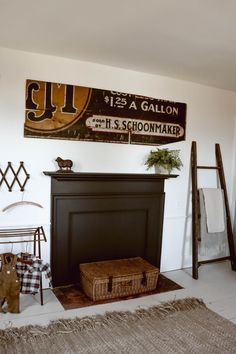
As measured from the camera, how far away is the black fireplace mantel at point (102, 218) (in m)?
3.22

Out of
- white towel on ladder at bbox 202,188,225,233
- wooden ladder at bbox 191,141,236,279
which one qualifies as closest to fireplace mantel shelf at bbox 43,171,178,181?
wooden ladder at bbox 191,141,236,279

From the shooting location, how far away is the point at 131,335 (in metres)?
2.44

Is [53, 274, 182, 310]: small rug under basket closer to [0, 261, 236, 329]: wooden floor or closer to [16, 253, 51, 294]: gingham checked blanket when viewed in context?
[0, 261, 236, 329]: wooden floor

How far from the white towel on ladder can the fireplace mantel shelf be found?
0.57 m

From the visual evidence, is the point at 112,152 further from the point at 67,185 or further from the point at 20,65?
the point at 20,65

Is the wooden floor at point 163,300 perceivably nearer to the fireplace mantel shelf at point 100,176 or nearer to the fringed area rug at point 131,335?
the fringed area rug at point 131,335

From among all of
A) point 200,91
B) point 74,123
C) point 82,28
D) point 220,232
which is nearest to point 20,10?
point 82,28

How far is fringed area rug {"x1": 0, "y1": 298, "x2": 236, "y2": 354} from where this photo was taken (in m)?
2.25

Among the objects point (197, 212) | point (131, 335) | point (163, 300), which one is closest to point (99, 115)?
point (197, 212)

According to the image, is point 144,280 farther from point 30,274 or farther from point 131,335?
point 30,274

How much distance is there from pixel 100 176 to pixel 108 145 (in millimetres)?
365

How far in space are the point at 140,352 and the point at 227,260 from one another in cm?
245

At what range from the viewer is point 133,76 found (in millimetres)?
3457

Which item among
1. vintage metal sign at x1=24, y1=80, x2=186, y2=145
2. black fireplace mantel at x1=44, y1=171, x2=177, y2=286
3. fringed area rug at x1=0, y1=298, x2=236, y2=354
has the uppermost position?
vintage metal sign at x1=24, y1=80, x2=186, y2=145
